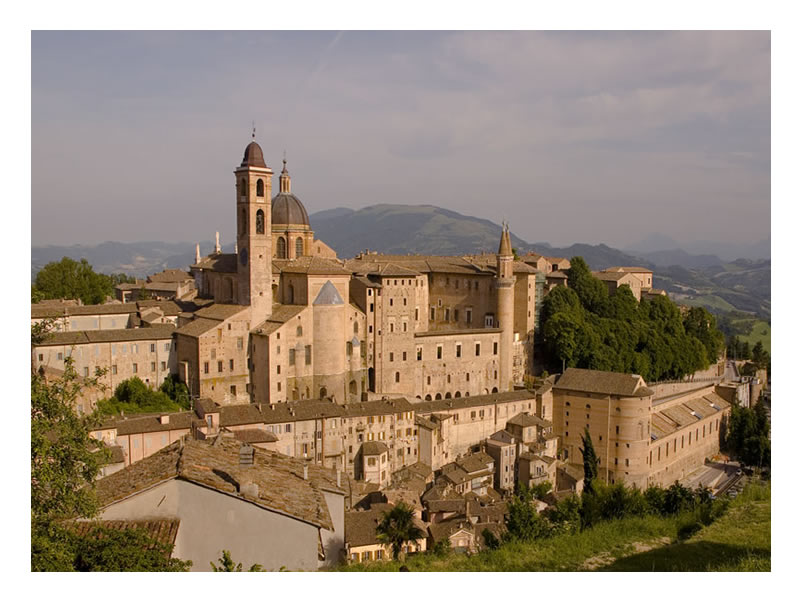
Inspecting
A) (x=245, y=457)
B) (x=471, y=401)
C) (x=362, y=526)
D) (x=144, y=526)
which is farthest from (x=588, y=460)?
(x=144, y=526)

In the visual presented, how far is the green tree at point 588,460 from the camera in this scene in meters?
32.4

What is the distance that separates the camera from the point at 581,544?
10570 millimetres

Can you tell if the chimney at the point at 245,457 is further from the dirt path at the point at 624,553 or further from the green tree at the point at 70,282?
the green tree at the point at 70,282

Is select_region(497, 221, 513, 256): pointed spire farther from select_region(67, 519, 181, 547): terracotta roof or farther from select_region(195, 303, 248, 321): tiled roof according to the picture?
select_region(67, 519, 181, 547): terracotta roof

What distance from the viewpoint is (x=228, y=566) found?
7934 mm

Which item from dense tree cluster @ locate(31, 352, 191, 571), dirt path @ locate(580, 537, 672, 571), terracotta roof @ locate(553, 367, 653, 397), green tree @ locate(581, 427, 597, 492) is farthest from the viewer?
terracotta roof @ locate(553, 367, 653, 397)

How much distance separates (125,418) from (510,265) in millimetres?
21176

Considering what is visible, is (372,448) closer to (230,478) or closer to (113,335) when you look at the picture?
(113,335)

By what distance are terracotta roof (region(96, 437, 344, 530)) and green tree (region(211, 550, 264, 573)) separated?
30.1 inches

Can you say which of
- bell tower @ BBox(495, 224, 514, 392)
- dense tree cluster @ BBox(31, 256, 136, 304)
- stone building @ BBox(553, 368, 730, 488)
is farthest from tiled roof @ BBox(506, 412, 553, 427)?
dense tree cluster @ BBox(31, 256, 136, 304)

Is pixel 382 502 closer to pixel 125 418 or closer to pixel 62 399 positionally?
pixel 125 418

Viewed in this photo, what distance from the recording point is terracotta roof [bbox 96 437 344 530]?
888 cm

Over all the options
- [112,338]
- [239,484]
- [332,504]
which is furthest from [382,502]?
[239,484]

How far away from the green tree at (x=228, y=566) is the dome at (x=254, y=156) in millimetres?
23288
